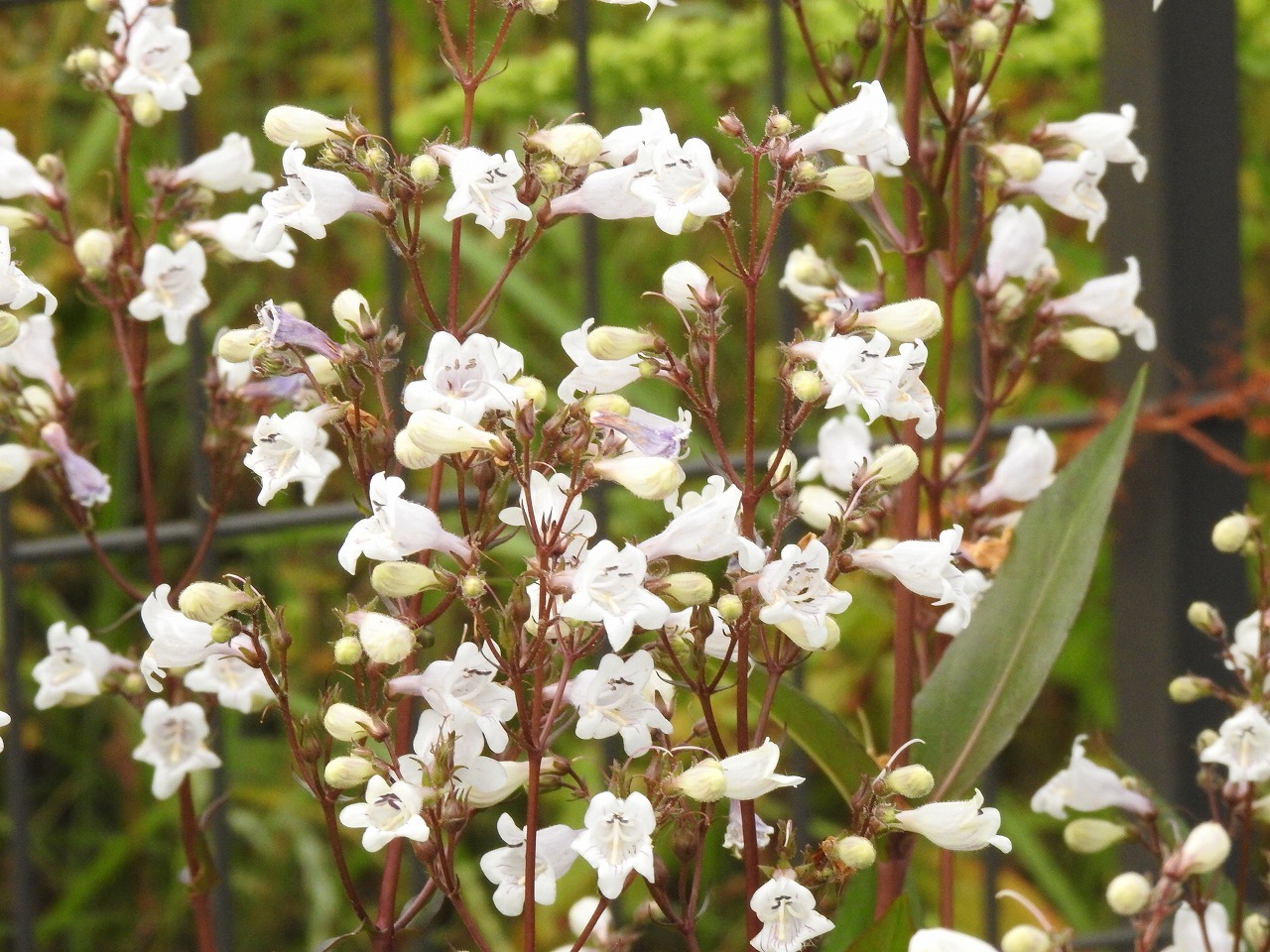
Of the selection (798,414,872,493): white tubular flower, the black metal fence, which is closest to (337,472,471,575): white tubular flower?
(798,414,872,493): white tubular flower

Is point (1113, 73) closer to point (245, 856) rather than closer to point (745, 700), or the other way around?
point (745, 700)

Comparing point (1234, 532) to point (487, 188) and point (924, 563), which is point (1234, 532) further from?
point (487, 188)

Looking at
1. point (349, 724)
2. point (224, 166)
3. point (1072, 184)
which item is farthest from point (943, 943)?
point (224, 166)

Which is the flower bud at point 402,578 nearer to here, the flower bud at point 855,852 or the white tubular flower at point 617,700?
the white tubular flower at point 617,700

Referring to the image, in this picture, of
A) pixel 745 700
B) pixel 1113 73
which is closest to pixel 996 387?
pixel 745 700

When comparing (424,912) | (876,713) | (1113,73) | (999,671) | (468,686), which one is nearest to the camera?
(468,686)
